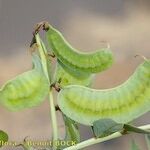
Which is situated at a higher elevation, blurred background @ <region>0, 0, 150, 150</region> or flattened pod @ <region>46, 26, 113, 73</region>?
blurred background @ <region>0, 0, 150, 150</region>

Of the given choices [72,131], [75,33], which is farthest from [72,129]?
[75,33]

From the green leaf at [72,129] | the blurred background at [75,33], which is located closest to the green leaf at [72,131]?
the green leaf at [72,129]

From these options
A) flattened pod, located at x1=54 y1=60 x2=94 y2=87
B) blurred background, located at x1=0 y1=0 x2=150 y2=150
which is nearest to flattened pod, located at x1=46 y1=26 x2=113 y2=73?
flattened pod, located at x1=54 y1=60 x2=94 y2=87

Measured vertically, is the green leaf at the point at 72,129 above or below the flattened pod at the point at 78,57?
below

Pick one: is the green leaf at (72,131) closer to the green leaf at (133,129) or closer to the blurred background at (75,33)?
the green leaf at (133,129)

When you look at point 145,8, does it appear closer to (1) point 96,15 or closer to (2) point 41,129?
(1) point 96,15

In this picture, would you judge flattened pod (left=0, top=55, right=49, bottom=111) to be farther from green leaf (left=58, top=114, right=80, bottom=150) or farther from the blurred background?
the blurred background
